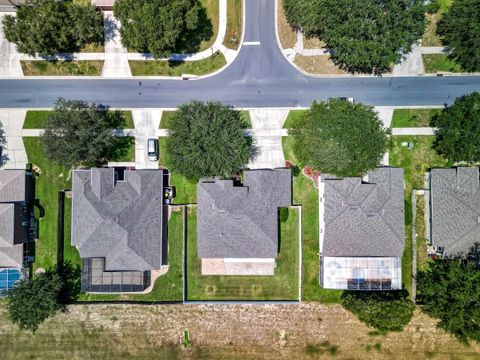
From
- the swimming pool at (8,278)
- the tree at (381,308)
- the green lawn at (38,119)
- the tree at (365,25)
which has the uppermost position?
the tree at (365,25)

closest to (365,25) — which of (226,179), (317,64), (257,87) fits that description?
(317,64)

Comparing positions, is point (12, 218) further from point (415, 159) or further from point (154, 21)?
point (415, 159)

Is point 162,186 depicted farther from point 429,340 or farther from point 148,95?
point 429,340

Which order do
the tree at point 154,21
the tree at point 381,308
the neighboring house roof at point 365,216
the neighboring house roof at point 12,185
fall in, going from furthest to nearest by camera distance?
the neighboring house roof at point 12,185, the neighboring house roof at point 365,216, the tree at point 381,308, the tree at point 154,21

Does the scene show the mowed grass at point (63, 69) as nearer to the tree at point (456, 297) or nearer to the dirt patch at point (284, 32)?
the dirt patch at point (284, 32)

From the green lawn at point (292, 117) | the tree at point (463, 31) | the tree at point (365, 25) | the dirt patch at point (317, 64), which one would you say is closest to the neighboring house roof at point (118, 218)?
the green lawn at point (292, 117)

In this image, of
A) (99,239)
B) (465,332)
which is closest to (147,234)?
(99,239)
